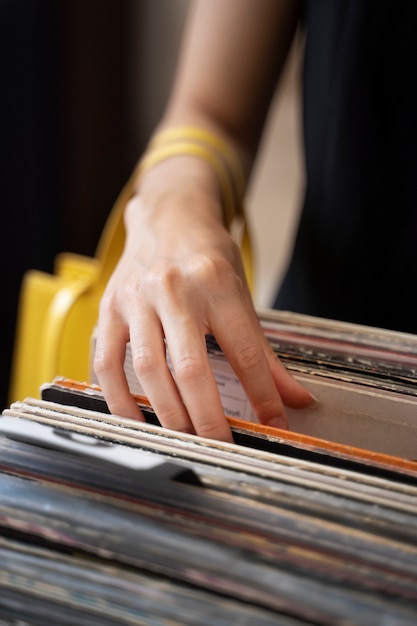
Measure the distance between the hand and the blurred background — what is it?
1.17 metres

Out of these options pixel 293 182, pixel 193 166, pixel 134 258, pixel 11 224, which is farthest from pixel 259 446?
pixel 293 182

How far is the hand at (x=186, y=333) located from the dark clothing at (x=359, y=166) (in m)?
0.27

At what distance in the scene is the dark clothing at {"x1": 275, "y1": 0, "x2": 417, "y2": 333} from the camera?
2.40ft

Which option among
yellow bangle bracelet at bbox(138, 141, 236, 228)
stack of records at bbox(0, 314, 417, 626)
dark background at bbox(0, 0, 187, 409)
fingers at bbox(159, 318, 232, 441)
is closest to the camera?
stack of records at bbox(0, 314, 417, 626)

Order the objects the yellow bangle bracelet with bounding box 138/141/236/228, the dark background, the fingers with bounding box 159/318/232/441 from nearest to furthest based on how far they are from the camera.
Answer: the fingers with bounding box 159/318/232/441
the yellow bangle bracelet with bounding box 138/141/236/228
the dark background

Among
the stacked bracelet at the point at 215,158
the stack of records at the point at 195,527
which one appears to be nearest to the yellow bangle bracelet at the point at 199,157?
the stacked bracelet at the point at 215,158

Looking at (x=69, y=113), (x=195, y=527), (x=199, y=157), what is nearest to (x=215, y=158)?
(x=199, y=157)

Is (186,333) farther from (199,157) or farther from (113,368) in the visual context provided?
(199,157)

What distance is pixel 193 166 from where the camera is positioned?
689 mm

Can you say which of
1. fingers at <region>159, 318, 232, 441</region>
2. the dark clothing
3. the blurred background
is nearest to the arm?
fingers at <region>159, 318, 232, 441</region>

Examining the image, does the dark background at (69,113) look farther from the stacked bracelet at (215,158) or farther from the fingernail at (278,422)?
the fingernail at (278,422)

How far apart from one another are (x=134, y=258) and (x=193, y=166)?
16 centimetres

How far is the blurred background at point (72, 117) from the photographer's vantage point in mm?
1762

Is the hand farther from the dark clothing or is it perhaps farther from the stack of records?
the dark clothing
